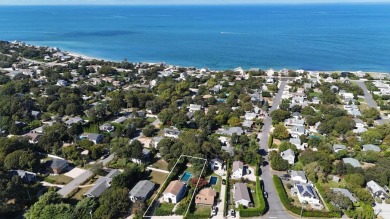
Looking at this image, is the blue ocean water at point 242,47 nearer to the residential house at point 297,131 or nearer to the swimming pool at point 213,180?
the residential house at point 297,131

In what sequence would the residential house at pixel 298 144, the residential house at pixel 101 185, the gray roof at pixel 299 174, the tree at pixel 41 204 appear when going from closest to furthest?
1. the tree at pixel 41 204
2. the residential house at pixel 101 185
3. the gray roof at pixel 299 174
4. the residential house at pixel 298 144

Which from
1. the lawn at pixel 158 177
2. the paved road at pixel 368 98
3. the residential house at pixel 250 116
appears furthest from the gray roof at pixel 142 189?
the paved road at pixel 368 98

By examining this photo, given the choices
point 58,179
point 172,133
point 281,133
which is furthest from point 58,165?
point 281,133

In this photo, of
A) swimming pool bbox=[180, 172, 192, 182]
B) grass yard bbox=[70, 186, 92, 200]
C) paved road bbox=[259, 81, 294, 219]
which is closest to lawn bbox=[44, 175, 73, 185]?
grass yard bbox=[70, 186, 92, 200]

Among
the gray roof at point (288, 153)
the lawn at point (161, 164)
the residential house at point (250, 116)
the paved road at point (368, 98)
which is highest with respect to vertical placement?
the paved road at point (368, 98)

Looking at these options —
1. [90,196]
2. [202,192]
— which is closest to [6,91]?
[90,196]

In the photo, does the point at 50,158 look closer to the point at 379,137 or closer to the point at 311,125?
the point at 311,125
